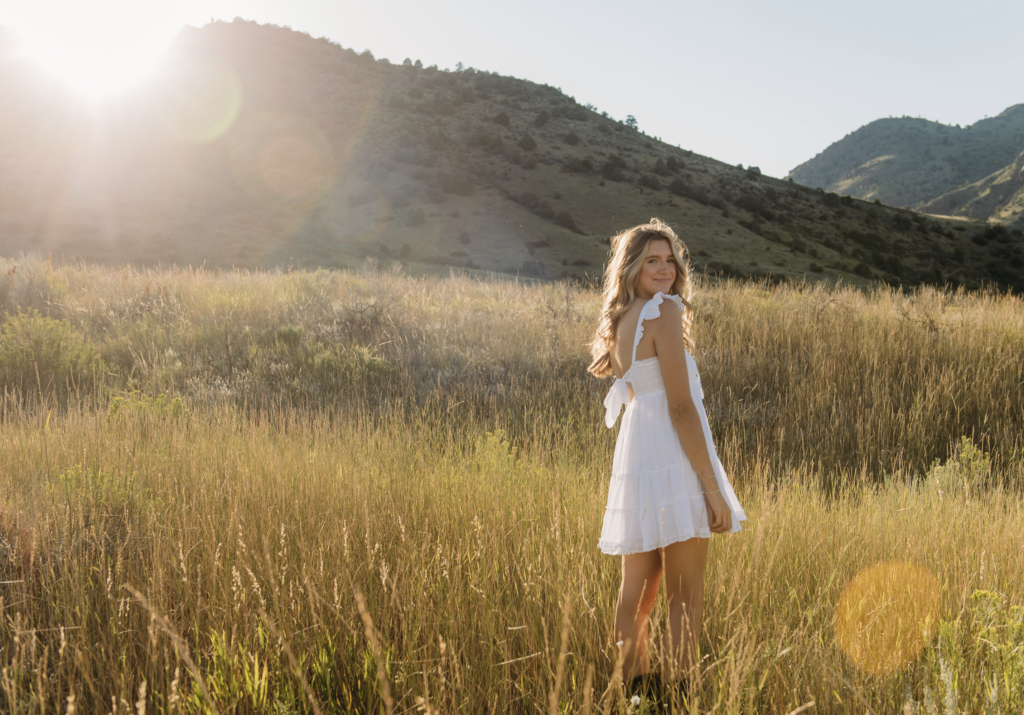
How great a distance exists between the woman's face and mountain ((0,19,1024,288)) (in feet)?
77.0

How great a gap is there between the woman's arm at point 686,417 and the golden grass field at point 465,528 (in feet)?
0.89

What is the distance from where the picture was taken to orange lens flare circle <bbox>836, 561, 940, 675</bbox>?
233 cm

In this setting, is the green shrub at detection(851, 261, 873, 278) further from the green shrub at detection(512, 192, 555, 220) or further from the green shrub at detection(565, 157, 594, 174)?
the green shrub at detection(565, 157, 594, 174)

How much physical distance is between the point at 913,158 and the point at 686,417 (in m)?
174

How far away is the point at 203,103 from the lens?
207 ft

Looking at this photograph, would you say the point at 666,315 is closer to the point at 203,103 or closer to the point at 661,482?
the point at 661,482

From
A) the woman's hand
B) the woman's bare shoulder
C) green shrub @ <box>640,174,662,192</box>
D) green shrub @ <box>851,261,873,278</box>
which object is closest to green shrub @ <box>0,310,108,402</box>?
the woman's bare shoulder

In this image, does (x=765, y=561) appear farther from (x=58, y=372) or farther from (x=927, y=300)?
(x=927, y=300)

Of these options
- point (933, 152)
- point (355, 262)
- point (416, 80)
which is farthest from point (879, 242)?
point (933, 152)

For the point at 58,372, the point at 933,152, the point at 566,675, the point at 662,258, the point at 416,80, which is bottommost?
the point at 566,675

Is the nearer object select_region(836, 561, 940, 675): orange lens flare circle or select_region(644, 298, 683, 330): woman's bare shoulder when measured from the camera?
select_region(644, 298, 683, 330): woman's bare shoulder

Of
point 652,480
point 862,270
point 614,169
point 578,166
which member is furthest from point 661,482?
point 614,169

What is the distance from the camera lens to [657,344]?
2176 millimetres

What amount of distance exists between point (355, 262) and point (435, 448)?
2628 centimetres
